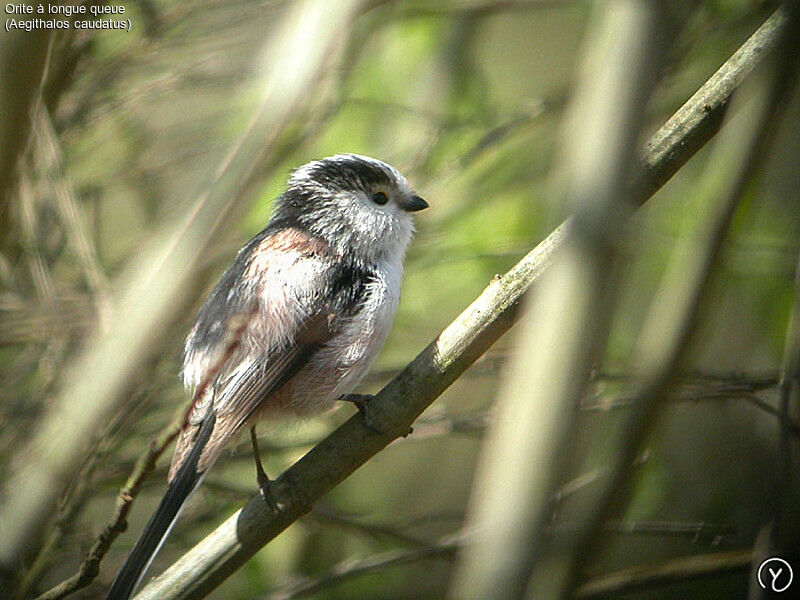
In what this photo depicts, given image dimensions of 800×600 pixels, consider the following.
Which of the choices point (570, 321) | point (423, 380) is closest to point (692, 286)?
point (570, 321)

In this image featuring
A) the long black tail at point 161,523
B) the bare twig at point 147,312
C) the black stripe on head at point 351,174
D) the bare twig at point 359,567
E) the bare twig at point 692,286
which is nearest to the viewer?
the bare twig at point 692,286

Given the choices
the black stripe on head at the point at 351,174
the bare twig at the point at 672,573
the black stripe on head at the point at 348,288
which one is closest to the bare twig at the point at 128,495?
the black stripe on head at the point at 348,288

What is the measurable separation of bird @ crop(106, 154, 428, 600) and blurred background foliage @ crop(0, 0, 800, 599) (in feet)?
0.59

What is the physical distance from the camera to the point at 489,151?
367 cm

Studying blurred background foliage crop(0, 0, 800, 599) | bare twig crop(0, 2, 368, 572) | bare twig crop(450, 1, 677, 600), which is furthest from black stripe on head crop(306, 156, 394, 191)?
bare twig crop(450, 1, 677, 600)

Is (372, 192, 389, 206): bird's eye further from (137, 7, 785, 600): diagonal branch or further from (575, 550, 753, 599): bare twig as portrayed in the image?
(575, 550, 753, 599): bare twig

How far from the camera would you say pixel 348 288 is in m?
2.75

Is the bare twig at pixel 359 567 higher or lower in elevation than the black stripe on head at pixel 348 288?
lower

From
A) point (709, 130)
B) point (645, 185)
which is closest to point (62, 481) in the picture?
point (645, 185)

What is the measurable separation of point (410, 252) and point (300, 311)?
1118 mm

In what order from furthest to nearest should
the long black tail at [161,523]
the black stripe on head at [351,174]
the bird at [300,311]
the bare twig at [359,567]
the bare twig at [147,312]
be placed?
the black stripe on head at [351,174], the bare twig at [359,567], the bird at [300,311], the long black tail at [161,523], the bare twig at [147,312]

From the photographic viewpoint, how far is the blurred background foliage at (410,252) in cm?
292

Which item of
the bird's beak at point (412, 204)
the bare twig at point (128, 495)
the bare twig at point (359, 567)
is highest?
the bird's beak at point (412, 204)

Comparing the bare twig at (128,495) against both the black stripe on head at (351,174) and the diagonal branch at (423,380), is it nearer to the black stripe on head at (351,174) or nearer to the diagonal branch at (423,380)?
the diagonal branch at (423,380)
